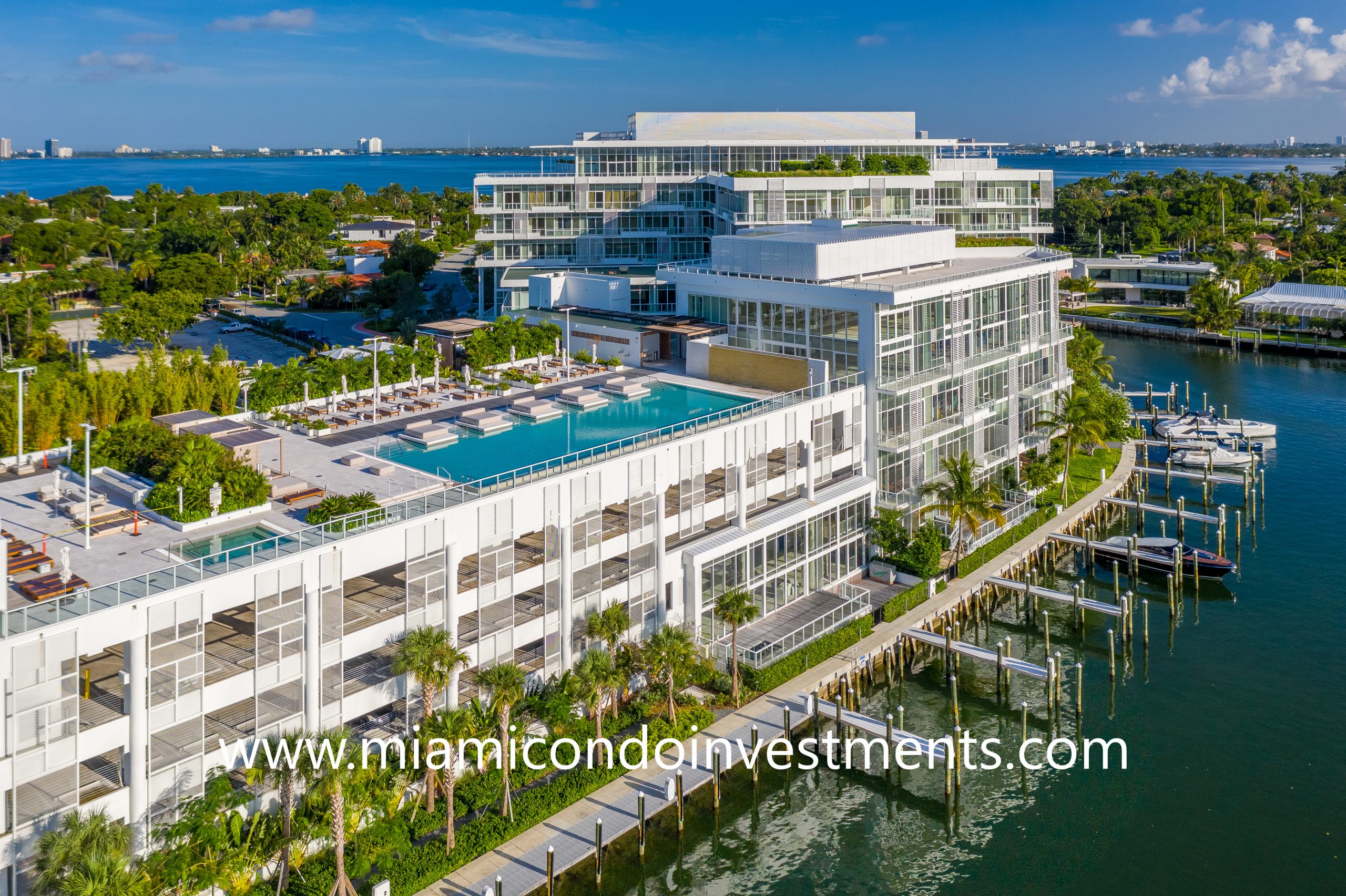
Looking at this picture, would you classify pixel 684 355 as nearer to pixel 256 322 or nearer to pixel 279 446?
pixel 279 446

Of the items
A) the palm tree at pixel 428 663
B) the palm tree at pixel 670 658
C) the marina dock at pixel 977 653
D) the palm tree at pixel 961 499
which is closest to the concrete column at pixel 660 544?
the palm tree at pixel 670 658

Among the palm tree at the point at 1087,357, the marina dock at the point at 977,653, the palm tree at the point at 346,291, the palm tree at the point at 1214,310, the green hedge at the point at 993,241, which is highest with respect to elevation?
the green hedge at the point at 993,241

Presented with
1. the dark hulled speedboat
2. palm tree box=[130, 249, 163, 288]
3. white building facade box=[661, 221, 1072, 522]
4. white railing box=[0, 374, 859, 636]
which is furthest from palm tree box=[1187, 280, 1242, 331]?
palm tree box=[130, 249, 163, 288]

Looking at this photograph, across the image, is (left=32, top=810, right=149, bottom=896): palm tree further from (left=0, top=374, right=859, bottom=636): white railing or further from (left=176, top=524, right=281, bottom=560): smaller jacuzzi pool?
(left=176, top=524, right=281, bottom=560): smaller jacuzzi pool

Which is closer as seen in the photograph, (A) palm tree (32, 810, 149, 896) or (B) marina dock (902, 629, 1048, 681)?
(A) palm tree (32, 810, 149, 896)

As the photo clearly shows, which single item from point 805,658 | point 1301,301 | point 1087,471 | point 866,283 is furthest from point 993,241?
point 1301,301

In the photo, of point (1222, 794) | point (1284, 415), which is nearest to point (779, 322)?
point (1222, 794)

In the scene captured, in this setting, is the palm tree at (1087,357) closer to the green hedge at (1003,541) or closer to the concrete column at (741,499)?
the green hedge at (1003,541)
